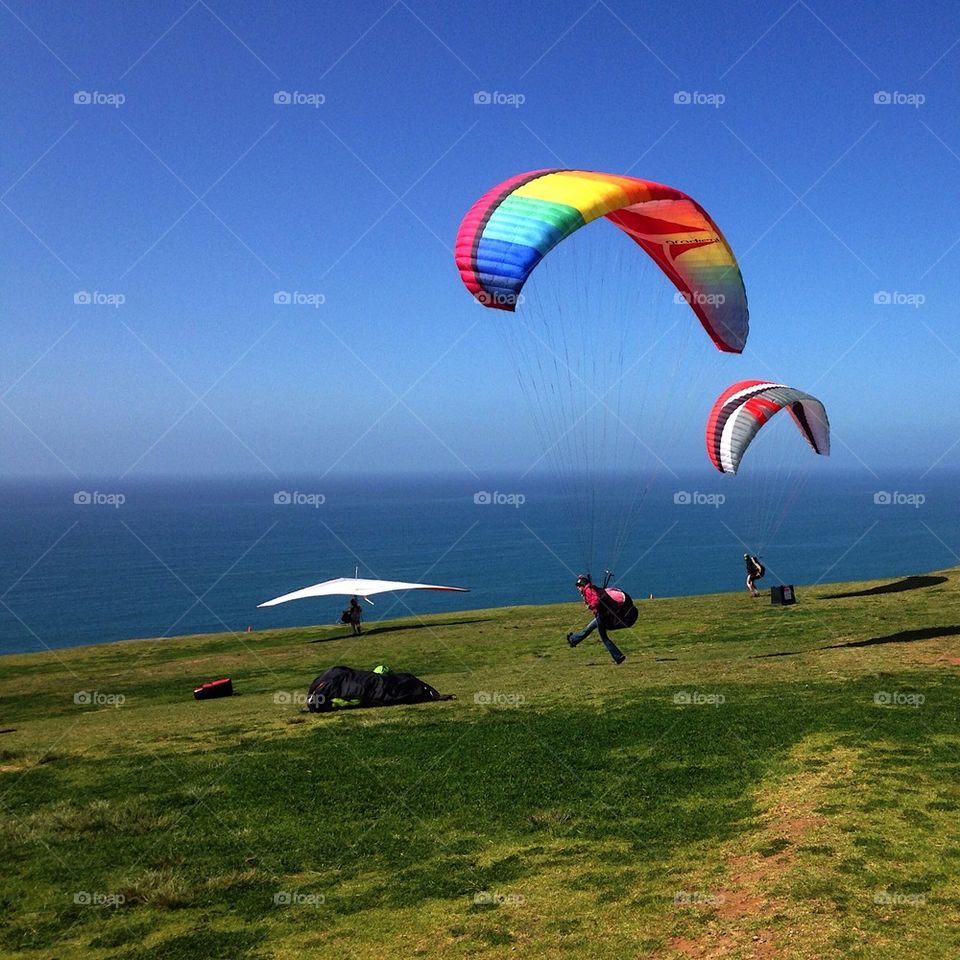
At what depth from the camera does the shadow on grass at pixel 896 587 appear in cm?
3169

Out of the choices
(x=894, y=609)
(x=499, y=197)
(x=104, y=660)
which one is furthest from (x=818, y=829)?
(x=104, y=660)

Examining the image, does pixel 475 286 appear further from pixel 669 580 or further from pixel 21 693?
pixel 669 580

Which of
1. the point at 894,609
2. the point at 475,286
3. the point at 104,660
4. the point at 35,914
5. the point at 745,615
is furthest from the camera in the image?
the point at 104,660

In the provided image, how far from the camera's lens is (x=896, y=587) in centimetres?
3228

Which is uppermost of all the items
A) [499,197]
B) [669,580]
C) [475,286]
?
[499,197]

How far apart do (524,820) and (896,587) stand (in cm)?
2581

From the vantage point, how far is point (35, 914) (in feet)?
34.9

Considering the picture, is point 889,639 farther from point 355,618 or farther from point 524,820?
point 355,618

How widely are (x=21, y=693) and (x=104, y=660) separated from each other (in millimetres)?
6621

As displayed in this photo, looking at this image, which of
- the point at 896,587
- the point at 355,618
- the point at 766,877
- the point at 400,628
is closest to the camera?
the point at 766,877

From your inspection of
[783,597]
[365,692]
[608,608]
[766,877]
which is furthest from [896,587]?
[766,877]

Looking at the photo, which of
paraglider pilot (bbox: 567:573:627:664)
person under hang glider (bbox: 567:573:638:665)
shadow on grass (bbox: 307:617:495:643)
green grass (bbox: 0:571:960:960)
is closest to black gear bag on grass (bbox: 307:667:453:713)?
green grass (bbox: 0:571:960:960)

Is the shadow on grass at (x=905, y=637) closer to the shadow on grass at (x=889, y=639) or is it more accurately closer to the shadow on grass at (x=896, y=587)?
the shadow on grass at (x=889, y=639)

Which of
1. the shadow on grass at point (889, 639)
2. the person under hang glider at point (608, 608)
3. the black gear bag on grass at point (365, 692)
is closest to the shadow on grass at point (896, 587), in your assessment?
the shadow on grass at point (889, 639)
